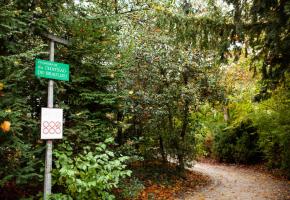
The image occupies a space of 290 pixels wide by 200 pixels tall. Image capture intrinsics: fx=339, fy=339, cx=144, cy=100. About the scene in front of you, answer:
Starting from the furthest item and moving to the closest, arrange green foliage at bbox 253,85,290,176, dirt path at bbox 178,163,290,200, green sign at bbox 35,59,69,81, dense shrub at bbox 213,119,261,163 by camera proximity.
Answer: dense shrub at bbox 213,119,261,163, green foliage at bbox 253,85,290,176, dirt path at bbox 178,163,290,200, green sign at bbox 35,59,69,81

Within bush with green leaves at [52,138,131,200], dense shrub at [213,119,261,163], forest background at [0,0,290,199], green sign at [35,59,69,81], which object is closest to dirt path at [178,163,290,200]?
forest background at [0,0,290,199]

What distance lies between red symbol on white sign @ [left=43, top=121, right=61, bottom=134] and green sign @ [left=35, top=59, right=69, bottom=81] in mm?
745

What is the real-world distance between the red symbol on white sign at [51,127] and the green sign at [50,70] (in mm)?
745

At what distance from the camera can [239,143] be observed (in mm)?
18297

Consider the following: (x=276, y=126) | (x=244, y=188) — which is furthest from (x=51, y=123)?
(x=276, y=126)

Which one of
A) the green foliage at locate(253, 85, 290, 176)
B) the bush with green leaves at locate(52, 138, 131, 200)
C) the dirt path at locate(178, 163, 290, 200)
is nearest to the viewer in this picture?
the bush with green leaves at locate(52, 138, 131, 200)

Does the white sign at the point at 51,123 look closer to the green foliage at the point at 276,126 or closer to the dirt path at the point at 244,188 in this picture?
the dirt path at the point at 244,188

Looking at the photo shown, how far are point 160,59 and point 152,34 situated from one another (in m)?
0.92

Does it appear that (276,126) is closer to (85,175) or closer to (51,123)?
(85,175)

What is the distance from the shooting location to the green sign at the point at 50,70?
532 centimetres

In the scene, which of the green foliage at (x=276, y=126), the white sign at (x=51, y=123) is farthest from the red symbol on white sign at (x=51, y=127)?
the green foliage at (x=276, y=126)

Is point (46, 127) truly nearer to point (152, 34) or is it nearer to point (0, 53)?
point (0, 53)

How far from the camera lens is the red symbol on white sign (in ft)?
17.2

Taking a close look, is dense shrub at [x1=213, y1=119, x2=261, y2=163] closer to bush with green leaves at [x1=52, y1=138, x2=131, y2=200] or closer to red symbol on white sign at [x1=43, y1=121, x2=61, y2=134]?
bush with green leaves at [x1=52, y1=138, x2=131, y2=200]
